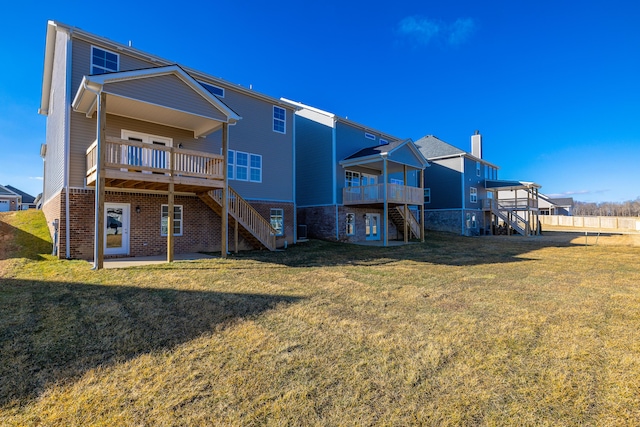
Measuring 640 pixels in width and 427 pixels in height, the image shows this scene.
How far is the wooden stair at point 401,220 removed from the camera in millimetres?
22047

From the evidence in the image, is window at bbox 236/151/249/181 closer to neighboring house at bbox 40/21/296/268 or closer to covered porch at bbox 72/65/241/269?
neighboring house at bbox 40/21/296/268

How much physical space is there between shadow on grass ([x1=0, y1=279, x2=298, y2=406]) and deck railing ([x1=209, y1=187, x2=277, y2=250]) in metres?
6.43

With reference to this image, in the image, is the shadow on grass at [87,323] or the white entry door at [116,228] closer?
the shadow on grass at [87,323]

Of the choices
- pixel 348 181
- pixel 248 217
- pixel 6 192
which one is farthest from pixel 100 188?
pixel 6 192

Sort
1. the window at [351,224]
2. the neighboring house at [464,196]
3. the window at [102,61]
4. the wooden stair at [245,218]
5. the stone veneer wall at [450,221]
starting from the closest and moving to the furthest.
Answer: the window at [102,61]
the wooden stair at [245,218]
the window at [351,224]
the stone veneer wall at [450,221]
the neighboring house at [464,196]

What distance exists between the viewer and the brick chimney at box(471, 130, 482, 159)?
33250 mm

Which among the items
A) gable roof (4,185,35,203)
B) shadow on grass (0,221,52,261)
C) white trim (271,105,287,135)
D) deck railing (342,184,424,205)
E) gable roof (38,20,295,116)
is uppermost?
gable roof (38,20,295,116)

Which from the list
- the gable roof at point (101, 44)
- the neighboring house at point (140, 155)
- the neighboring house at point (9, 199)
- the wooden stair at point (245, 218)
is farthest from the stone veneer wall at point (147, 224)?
the neighboring house at point (9, 199)

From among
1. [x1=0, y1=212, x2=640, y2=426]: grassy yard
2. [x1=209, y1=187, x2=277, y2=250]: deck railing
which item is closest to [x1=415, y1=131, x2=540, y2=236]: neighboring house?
[x1=209, y1=187, x2=277, y2=250]: deck railing

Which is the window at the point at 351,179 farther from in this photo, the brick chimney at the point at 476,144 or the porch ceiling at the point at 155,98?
the brick chimney at the point at 476,144

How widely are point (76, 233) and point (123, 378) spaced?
9.79 meters

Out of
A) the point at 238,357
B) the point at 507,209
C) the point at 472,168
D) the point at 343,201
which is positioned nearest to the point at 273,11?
the point at 343,201

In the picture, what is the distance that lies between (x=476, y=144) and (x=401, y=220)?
17.3m

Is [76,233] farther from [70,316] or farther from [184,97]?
[70,316]
